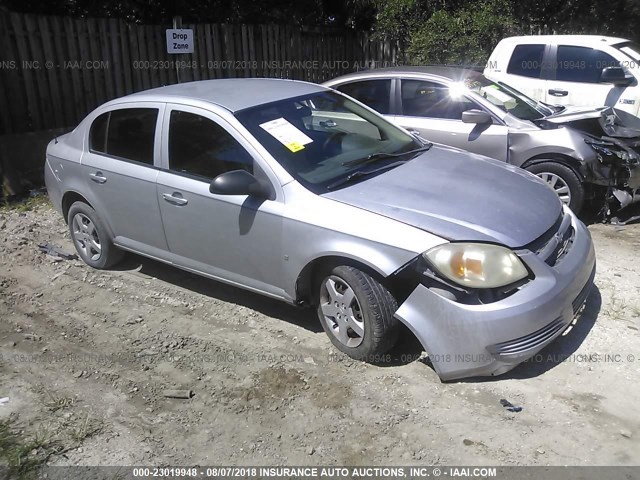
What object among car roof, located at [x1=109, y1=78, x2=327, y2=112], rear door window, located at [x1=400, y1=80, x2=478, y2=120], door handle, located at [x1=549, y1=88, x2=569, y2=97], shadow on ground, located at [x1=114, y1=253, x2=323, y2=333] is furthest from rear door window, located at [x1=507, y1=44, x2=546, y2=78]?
shadow on ground, located at [x1=114, y1=253, x2=323, y2=333]

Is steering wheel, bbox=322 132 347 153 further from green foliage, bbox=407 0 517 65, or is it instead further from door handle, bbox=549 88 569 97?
green foliage, bbox=407 0 517 65

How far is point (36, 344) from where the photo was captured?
182 inches

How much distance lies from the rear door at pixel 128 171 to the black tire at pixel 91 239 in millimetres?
165

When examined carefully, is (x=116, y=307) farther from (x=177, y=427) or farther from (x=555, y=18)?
(x=555, y=18)

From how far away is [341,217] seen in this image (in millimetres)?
3797

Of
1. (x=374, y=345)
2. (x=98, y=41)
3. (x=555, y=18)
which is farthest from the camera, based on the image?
(x=555, y=18)

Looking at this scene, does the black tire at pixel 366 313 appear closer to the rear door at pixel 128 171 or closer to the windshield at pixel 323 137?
the windshield at pixel 323 137

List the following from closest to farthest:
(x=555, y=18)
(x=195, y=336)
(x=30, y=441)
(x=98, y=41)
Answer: (x=30, y=441), (x=195, y=336), (x=98, y=41), (x=555, y=18)

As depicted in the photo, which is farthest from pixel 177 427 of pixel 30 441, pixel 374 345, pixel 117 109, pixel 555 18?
pixel 555 18

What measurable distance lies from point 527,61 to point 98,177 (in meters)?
6.35

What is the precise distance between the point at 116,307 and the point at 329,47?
9.86 meters

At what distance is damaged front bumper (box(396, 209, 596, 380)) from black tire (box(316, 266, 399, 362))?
0.44 feet

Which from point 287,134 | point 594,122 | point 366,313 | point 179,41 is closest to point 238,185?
point 287,134

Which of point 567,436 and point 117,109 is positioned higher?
point 117,109
